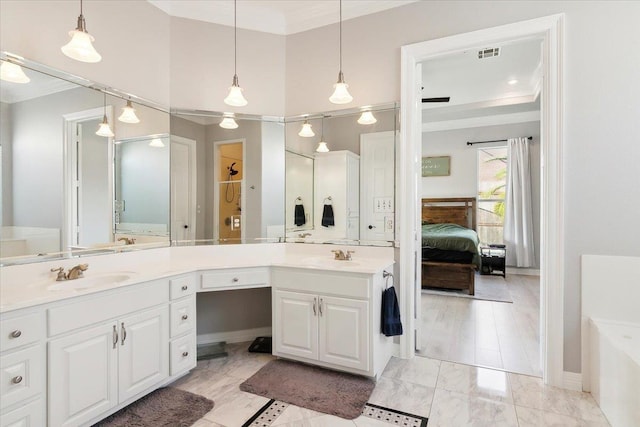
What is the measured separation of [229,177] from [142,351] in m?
1.62

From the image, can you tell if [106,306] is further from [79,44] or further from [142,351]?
[79,44]

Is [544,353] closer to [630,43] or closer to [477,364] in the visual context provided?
[477,364]

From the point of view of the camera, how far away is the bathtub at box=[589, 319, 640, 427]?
1.66 metres

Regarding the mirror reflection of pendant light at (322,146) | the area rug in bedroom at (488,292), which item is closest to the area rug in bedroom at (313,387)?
the mirror reflection of pendant light at (322,146)

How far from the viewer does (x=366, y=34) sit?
2846 millimetres

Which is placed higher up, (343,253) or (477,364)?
(343,253)

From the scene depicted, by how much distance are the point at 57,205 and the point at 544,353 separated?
3.60 metres

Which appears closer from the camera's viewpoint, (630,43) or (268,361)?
(630,43)

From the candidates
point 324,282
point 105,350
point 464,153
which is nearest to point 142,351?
point 105,350

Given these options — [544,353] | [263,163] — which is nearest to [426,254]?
[544,353]

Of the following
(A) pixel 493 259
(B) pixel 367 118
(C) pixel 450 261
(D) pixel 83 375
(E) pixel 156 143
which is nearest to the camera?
(D) pixel 83 375

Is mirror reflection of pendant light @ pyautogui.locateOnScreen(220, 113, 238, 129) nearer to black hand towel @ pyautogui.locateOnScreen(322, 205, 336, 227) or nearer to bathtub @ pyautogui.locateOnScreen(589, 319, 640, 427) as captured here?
black hand towel @ pyautogui.locateOnScreen(322, 205, 336, 227)

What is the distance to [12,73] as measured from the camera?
187cm

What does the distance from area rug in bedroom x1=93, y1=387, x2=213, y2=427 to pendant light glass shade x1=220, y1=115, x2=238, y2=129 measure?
224 cm
